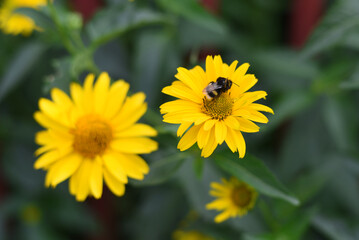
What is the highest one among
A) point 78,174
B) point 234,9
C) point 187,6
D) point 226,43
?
point 234,9

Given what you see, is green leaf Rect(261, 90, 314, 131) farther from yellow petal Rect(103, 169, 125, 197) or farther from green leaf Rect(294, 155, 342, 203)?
yellow petal Rect(103, 169, 125, 197)

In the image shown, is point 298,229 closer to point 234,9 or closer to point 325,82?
point 325,82

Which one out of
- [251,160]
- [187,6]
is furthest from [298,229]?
[187,6]

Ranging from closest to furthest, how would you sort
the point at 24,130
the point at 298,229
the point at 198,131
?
the point at 198,131
the point at 298,229
the point at 24,130

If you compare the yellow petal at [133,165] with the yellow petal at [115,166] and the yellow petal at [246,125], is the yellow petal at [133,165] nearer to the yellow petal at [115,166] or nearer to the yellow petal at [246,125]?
the yellow petal at [115,166]

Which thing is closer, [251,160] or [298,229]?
[251,160]

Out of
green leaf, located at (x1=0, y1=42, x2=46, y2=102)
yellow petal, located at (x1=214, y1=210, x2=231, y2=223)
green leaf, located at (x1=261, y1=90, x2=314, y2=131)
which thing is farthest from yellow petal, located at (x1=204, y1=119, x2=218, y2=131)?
green leaf, located at (x1=0, y1=42, x2=46, y2=102)

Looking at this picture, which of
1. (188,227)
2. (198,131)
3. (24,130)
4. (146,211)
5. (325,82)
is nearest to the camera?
(198,131)

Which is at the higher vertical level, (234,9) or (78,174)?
(234,9)
